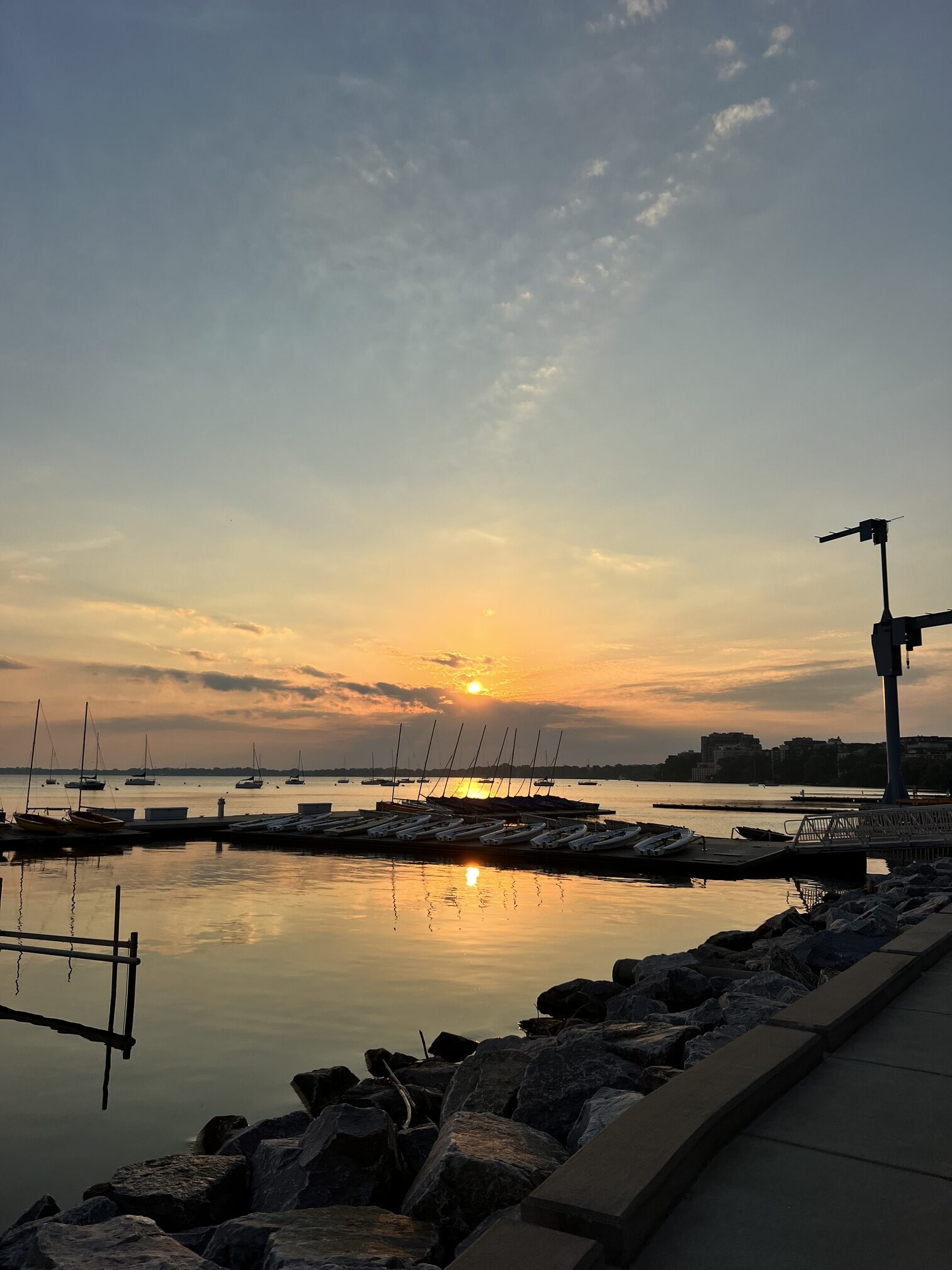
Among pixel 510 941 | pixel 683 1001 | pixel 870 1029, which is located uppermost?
pixel 870 1029

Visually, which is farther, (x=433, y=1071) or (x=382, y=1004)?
(x=382, y=1004)

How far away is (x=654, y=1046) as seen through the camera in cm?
862

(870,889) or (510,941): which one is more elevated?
(870,889)

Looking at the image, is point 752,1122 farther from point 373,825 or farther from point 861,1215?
point 373,825

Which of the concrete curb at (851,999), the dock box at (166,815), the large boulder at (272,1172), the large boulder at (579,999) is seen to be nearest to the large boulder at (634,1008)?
the large boulder at (579,999)

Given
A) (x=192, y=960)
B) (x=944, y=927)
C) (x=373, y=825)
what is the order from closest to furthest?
(x=944, y=927) → (x=192, y=960) → (x=373, y=825)

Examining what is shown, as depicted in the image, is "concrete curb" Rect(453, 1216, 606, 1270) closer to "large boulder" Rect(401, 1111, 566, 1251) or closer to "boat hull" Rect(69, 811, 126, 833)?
"large boulder" Rect(401, 1111, 566, 1251)

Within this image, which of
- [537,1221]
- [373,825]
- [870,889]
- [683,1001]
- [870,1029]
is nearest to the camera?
[537,1221]

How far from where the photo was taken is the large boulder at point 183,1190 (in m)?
6.88

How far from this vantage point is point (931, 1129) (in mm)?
4797

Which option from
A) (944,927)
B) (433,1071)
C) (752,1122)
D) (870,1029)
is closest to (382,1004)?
(433,1071)

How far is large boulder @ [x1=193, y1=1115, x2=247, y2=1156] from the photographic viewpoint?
9.78 meters

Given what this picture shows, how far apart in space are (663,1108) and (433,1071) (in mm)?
6989

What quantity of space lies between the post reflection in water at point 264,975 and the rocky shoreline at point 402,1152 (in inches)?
63.0
